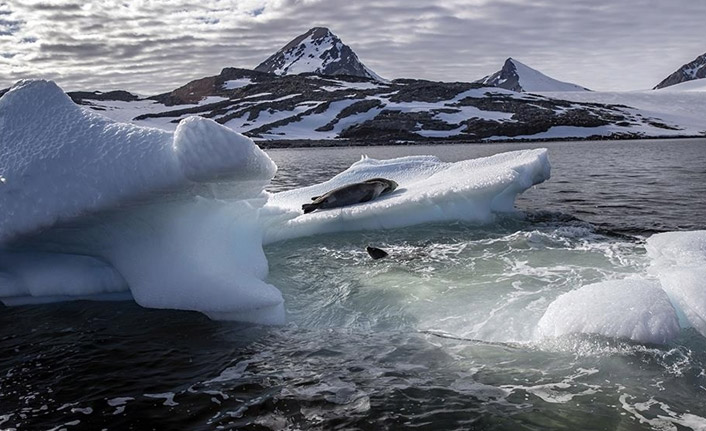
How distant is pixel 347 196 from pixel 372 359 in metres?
8.78

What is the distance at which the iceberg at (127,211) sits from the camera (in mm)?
7645

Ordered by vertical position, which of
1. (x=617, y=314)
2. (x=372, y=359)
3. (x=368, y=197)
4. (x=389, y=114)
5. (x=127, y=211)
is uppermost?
(x=389, y=114)

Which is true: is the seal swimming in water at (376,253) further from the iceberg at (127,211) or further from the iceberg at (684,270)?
the iceberg at (684,270)

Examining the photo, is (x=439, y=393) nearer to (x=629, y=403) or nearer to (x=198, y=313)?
(x=629, y=403)

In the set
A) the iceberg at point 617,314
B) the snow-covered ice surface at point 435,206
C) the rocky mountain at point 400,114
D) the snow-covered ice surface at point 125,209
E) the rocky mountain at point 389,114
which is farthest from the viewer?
the rocky mountain at point 389,114

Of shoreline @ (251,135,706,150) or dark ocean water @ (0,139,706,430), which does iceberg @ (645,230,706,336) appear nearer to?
dark ocean water @ (0,139,706,430)

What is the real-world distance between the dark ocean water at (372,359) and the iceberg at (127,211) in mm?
437

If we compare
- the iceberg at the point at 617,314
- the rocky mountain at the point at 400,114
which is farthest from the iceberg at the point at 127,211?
the rocky mountain at the point at 400,114

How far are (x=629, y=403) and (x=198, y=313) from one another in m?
5.84

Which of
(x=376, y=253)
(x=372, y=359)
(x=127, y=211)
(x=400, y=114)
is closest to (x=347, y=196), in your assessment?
(x=376, y=253)

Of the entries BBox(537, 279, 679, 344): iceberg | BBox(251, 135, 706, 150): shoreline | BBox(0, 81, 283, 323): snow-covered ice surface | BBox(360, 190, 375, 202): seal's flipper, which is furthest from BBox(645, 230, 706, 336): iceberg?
BBox(251, 135, 706, 150): shoreline

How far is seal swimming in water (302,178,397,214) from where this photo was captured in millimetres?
14367

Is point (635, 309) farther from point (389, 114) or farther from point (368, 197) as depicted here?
point (389, 114)

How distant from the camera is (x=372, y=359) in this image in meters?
6.18
